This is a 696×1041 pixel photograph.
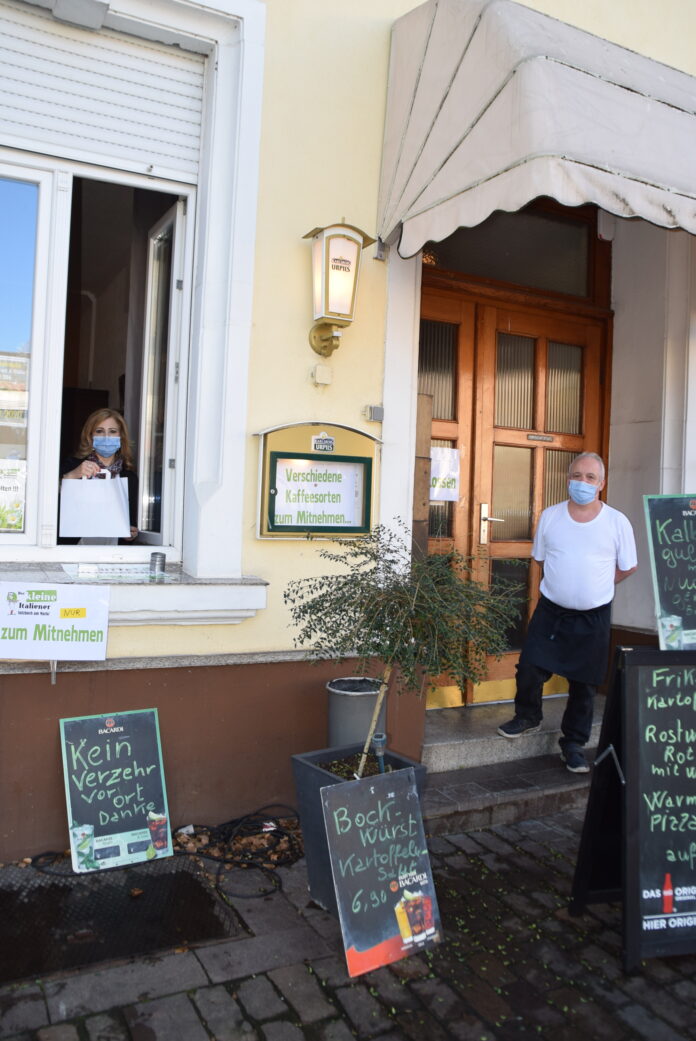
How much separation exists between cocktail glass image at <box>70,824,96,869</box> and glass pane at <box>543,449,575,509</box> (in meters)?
3.66

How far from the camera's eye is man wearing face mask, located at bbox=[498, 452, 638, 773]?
437 cm

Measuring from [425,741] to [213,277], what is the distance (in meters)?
2.72

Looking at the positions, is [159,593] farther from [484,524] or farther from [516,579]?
[516,579]

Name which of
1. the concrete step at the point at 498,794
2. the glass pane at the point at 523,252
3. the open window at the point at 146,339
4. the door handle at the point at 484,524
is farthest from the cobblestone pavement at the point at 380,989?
the glass pane at the point at 523,252

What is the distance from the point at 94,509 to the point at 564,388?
3.45 m

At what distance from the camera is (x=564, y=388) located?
19.0ft

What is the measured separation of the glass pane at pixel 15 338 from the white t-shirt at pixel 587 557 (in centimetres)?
279

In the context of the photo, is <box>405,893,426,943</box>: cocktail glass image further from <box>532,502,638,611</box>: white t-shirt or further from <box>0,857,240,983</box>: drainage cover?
<box>532,502,638,611</box>: white t-shirt

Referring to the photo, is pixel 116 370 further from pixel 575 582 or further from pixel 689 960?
pixel 689 960

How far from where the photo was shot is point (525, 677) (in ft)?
15.3

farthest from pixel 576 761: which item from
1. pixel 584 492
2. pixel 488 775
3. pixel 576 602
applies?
pixel 584 492

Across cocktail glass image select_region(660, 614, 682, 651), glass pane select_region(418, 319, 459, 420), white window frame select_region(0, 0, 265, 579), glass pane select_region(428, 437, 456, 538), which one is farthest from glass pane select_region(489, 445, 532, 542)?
cocktail glass image select_region(660, 614, 682, 651)

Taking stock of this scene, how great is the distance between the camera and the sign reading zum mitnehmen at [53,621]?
3.42m

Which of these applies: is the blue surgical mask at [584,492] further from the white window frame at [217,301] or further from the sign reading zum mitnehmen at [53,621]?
the sign reading zum mitnehmen at [53,621]
